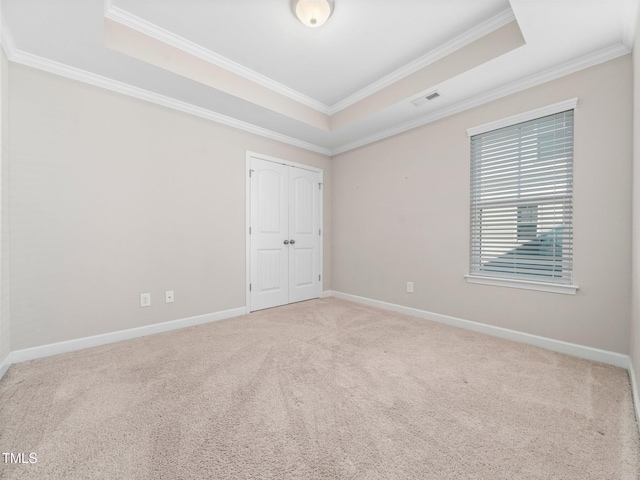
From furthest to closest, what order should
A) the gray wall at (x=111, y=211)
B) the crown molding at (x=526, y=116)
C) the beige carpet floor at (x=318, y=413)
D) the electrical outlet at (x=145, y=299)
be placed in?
the electrical outlet at (x=145, y=299)
the crown molding at (x=526, y=116)
the gray wall at (x=111, y=211)
the beige carpet floor at (x=318, y=413)

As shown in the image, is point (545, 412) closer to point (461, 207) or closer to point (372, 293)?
point (461, 207)

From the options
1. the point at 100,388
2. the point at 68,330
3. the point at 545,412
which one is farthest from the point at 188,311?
the point at 545,412

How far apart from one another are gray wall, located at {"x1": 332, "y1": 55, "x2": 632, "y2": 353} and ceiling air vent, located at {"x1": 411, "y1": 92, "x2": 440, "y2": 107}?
0.41 meters

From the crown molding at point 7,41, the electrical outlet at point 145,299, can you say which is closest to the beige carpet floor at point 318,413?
the electrical outlet at point 145,299

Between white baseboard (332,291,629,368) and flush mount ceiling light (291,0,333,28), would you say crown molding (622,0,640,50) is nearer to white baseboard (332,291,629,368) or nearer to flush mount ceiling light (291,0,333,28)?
flush mount ceiling light (291,0,333,28)

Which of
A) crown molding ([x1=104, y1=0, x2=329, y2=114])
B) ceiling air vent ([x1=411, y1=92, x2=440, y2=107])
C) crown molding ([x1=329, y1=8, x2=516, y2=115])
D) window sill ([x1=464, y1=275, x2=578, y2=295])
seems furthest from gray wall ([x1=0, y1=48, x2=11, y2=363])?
window sill ([x1=464, y1=275, x2=578, y2=295])

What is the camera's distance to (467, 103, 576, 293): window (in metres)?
2.40

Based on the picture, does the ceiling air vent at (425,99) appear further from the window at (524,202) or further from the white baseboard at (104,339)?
the white baseboard at (104,339)

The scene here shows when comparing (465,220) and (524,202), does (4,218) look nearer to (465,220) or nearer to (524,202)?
(465,220)

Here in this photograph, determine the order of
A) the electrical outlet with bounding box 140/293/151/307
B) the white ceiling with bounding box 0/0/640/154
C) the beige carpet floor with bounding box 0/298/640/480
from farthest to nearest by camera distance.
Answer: the electrical outlet with bounding box 140/293/151/307 < the white ceiling with bounding box 0/0/640/154 < the beige carpet floor with bounding box 0/298/640/480

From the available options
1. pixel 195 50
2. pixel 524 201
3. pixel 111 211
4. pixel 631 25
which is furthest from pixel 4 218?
pixel 631 25

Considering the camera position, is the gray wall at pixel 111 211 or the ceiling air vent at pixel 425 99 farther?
the ceiling air vent at pixel 425 99

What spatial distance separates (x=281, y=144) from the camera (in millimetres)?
3998

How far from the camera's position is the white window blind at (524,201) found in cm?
240
